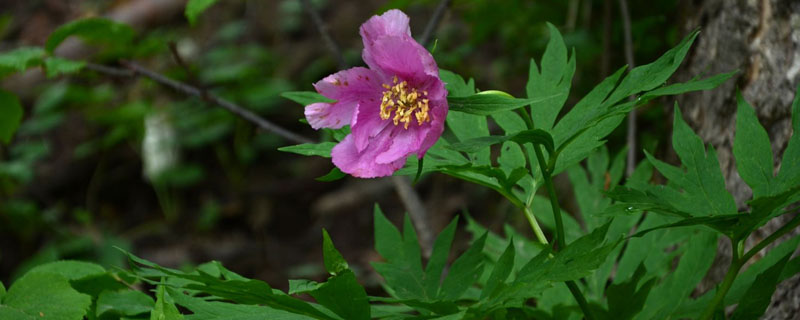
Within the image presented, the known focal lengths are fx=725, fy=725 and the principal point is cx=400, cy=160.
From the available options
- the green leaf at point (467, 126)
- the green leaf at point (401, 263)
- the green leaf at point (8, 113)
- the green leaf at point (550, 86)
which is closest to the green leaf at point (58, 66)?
the green leaf at point (8, 113)

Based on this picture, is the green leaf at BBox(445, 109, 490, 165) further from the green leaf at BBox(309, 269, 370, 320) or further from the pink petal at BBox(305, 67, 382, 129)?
the green leaf at BBox(309, 269, 370, 320)

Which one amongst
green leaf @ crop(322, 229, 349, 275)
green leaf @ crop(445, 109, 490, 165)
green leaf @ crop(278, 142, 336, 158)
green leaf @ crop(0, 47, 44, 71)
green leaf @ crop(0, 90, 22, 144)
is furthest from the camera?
green leaf @ crop(0, 90, 22, 144)

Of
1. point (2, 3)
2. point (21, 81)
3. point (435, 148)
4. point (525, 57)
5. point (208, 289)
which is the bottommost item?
point (208, 289)

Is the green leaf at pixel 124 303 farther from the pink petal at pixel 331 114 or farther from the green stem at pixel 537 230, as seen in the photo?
the green stem at pixel 537 230

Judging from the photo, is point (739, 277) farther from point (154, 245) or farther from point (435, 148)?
point (154, 245)

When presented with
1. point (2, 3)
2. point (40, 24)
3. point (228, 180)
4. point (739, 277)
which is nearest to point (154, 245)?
point (228, 180)

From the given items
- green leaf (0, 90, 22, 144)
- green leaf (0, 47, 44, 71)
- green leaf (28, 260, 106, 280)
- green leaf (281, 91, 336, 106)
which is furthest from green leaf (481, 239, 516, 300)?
green leaf (0, 90, 22, 144)
